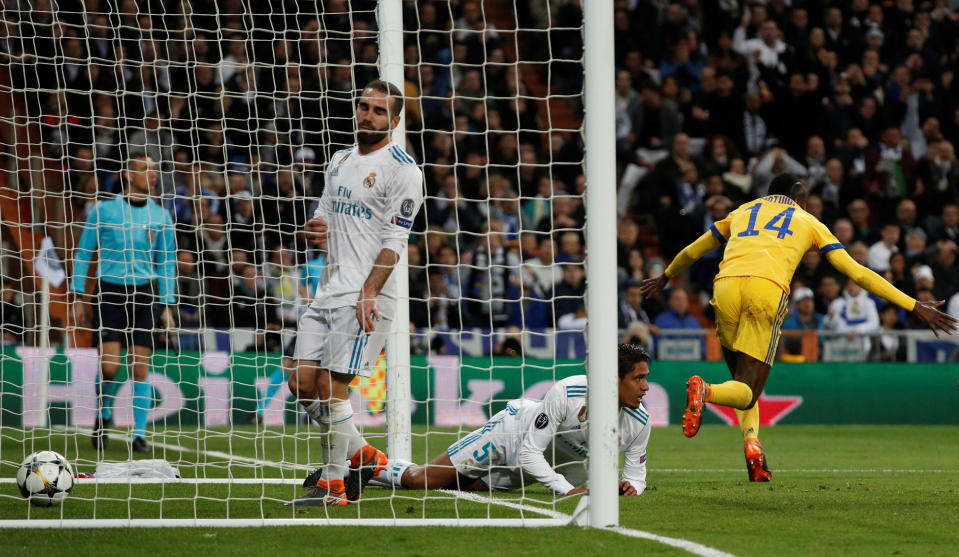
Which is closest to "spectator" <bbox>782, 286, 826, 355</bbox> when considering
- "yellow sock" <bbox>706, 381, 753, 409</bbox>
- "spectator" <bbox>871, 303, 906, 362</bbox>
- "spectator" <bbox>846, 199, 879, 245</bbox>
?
"spectator" <bbox>871, 303, 906, 362</bbox>

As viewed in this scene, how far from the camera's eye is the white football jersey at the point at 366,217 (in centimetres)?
592

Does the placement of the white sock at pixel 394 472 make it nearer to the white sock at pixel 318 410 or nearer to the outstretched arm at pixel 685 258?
the white sock at pixel 318 410

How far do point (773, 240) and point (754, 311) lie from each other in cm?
45

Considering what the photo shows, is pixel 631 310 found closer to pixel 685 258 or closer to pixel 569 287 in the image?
pixel 569 287

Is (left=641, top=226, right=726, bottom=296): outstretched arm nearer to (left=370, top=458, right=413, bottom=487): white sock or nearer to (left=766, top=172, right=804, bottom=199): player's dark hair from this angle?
(left=766, top=172, right=804, bottom=199): player's dark hair

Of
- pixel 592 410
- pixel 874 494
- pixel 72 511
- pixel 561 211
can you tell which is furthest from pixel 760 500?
pixel 561 211

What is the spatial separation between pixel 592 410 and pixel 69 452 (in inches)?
223

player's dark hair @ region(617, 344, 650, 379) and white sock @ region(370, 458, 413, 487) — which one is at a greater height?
player's dark hair @ region(617, 344, 650, 379)

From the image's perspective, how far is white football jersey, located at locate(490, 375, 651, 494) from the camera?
20.1 ft

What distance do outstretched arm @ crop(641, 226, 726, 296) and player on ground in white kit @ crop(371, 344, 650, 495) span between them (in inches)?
46.5

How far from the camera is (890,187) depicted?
1659 centimetres

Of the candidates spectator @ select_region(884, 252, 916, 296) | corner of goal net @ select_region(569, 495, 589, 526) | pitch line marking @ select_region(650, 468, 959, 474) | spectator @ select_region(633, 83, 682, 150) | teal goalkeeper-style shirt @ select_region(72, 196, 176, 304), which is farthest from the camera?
spectator @ select_region(633, 83, 682, 150)

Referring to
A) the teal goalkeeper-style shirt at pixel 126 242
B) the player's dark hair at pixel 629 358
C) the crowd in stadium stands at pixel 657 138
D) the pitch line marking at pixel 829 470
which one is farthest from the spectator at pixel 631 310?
the player's dark hair at pixel 629 358

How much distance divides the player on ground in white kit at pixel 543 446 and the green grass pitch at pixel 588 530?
119mm
